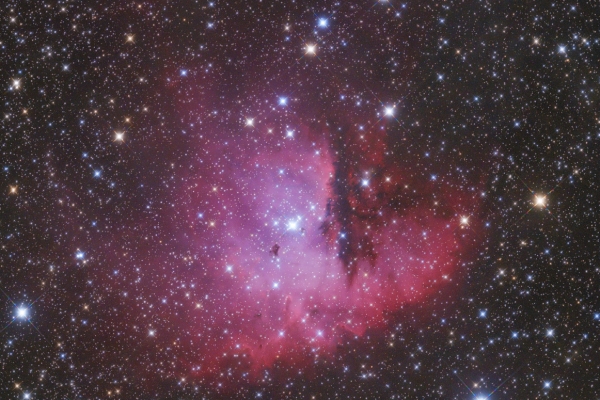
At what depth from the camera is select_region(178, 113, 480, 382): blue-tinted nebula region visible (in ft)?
2.61

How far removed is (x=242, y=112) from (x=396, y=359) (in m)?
0.79

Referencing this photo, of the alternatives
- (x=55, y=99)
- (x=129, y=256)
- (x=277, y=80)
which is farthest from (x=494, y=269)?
(x=55, y=99)

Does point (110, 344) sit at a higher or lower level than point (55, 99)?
lower

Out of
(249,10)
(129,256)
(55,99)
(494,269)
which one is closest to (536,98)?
(494,269)

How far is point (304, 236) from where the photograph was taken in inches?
32.0

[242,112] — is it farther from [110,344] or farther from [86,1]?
[110,344]

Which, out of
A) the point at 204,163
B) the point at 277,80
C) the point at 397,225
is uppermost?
the point at 277,80

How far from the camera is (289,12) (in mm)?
784

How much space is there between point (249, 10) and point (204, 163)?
413mm

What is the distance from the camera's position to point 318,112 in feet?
2.61

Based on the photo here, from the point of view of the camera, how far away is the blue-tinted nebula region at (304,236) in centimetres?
80

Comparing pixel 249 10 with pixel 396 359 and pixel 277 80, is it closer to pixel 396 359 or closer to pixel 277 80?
pixel 277 80

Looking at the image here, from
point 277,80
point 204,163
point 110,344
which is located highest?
point 277,80

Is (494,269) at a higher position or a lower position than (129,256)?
lower
